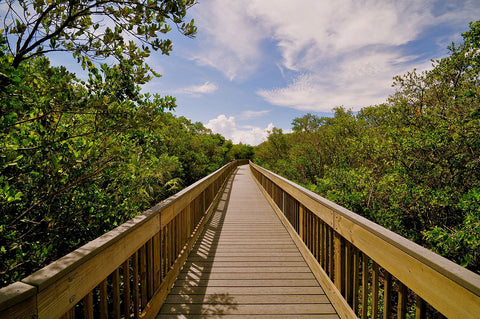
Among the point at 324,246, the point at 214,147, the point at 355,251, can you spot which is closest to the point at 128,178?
the point at 324,246

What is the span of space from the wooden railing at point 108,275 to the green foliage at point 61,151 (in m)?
0.80

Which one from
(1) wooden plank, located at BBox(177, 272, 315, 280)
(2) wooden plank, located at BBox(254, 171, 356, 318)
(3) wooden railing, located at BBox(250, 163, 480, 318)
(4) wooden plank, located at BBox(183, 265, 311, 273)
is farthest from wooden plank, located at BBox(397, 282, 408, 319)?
(4) wooden plank, located at BBox(183, 265, 311, 273)

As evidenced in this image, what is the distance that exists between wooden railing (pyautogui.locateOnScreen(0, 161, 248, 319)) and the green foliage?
0.80 metres

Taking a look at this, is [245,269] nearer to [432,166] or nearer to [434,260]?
[434,260]

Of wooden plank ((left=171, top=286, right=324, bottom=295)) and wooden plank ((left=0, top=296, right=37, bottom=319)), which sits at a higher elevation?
wooden plank ((left=0, top=296, right=37, bottom=319))

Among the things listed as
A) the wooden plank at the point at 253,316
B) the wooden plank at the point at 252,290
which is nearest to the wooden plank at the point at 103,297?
the wooden plank at the point at 253,316

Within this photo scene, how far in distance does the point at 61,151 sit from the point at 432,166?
282 inches

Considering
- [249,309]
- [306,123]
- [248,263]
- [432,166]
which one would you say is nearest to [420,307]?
[249,309]

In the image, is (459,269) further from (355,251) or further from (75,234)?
(75,234)

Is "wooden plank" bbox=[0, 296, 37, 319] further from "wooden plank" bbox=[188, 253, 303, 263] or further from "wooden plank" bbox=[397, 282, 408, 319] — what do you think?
"wooden plank" bbox=[188, 253, 303, 263]

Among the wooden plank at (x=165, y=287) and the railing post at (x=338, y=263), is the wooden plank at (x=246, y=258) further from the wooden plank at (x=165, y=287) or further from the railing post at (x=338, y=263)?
the railing post at (x=338, y=263)

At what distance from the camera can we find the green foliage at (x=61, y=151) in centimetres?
194

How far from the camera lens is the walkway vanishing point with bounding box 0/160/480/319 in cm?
97

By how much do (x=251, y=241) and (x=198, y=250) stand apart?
0.99m
